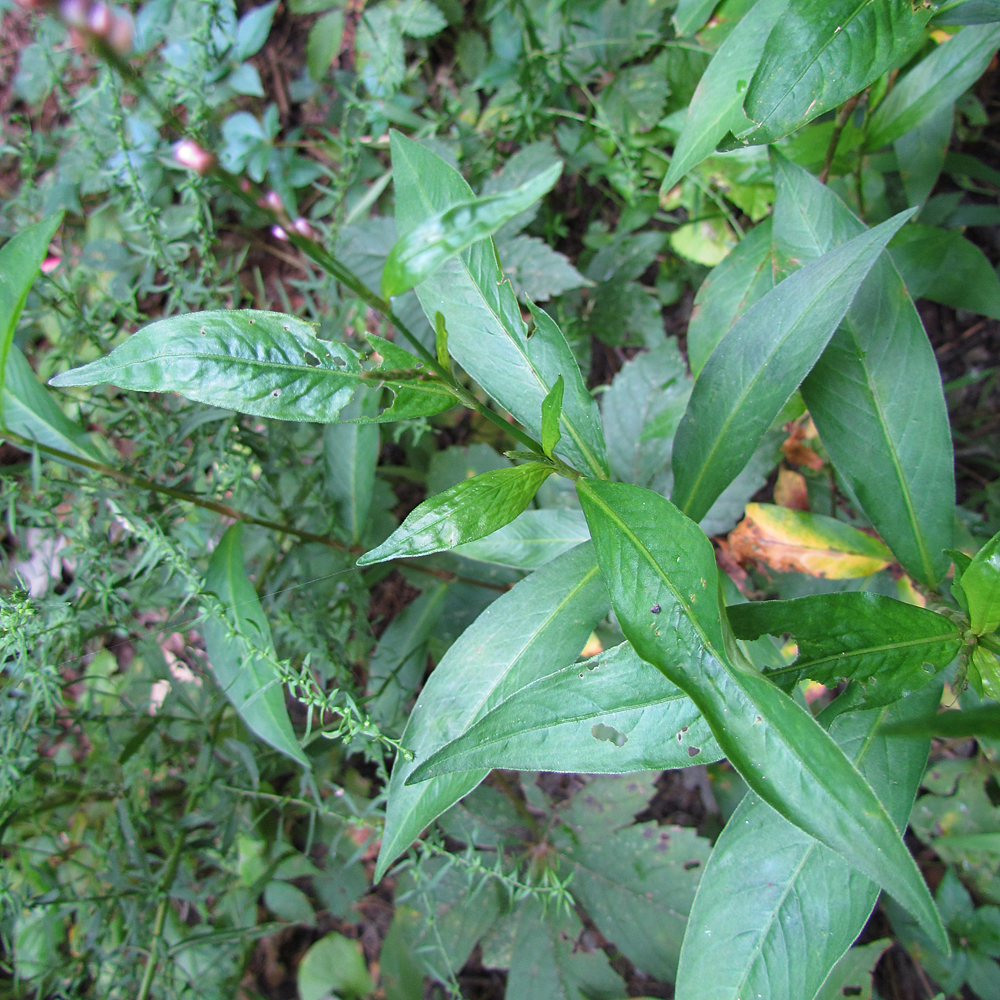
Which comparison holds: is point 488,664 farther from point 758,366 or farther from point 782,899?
point 758,366

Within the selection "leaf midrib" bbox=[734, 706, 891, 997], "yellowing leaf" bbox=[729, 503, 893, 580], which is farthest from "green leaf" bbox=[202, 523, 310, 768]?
"yellowing leaf" bbox=[729, 503, 893, 580]

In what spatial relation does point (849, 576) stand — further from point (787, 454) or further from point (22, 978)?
point (22, 978)

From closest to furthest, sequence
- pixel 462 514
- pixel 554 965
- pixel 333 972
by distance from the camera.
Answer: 1. pixel 462 514
2. pixel 554 965
3. pixel 333 972

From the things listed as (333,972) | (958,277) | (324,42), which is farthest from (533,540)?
(324,42)

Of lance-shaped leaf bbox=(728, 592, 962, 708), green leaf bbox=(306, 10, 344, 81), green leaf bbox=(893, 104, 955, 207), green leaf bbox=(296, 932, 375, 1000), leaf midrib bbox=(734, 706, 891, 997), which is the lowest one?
green leaf bbox=(296, 932, 375, 1000)

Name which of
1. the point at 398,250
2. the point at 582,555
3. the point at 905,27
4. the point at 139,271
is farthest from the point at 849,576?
the point at 139,271

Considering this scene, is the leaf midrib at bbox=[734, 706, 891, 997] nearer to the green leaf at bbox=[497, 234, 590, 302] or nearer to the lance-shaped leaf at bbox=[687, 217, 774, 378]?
the lance-shaped leaf at bbox=[687, 217, 774, 378]

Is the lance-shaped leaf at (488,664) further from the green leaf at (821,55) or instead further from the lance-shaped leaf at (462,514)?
the green leaf at (821,55)
